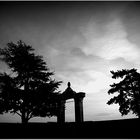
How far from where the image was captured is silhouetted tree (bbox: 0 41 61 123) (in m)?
15.5

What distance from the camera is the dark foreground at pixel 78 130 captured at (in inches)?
297

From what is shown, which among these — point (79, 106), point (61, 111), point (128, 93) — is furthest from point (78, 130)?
point (128, 93)

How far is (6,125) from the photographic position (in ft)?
31.2

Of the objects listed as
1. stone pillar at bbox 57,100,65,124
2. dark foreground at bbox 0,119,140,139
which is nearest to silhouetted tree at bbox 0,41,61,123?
stone pillar at bbox 57,100,65,124

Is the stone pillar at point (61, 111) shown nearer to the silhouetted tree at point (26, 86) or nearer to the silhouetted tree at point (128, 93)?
the silhouetted tree at point (26, 86)

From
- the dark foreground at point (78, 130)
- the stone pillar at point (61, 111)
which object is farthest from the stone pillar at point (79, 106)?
the dark foreground at point (78, 130)

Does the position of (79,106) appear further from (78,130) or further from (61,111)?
(78,130)

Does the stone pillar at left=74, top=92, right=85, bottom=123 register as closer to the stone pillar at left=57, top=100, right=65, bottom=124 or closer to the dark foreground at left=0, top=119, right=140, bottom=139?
the stone pillar at left=57, top=100, right=65, bottom=124

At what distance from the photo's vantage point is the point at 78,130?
869 cm

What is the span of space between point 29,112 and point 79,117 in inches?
217

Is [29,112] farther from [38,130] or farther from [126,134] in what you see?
[126,134]

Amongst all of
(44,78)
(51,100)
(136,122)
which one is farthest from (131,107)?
(136,122)

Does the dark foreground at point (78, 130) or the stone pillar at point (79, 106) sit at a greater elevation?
the stone pillar at point (79, 106)

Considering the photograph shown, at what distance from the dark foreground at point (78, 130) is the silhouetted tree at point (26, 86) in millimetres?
6040
